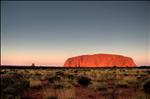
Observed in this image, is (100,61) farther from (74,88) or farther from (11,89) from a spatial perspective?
(11,89)

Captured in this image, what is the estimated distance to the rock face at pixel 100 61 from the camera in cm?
16825

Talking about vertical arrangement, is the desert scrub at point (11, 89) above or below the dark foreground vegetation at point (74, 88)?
above

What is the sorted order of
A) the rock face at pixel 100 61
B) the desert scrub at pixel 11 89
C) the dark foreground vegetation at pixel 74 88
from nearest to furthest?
1. the desert scrub at pixel 11 89
2. the dark foreground vegetation at pixel 74 88
3. the rock face at pixel 100 61

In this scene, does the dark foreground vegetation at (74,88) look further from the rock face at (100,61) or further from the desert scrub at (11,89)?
the rock face at (100,61)

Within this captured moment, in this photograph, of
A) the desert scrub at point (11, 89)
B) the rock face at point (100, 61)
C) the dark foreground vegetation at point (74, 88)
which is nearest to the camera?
the desert scrub at point (11, 89)

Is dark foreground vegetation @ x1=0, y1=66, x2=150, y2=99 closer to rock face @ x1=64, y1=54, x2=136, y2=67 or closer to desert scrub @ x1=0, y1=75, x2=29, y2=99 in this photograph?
desert scrub @ x1=0, y1=75, x2=29, y2=99

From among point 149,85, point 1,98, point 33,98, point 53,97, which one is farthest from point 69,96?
point 149,85

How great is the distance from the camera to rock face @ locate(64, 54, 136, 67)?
168250mm

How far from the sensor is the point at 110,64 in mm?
168250

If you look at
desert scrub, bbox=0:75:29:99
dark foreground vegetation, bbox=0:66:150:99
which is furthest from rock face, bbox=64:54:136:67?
desert scrub, bbox=0:75:29:99

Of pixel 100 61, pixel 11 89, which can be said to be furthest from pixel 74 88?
pixel 100 61

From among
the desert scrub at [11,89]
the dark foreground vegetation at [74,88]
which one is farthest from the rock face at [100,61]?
the desert scrub at [11,89]

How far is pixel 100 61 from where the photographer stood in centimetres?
17388

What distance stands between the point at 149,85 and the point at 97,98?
13.2 feet
